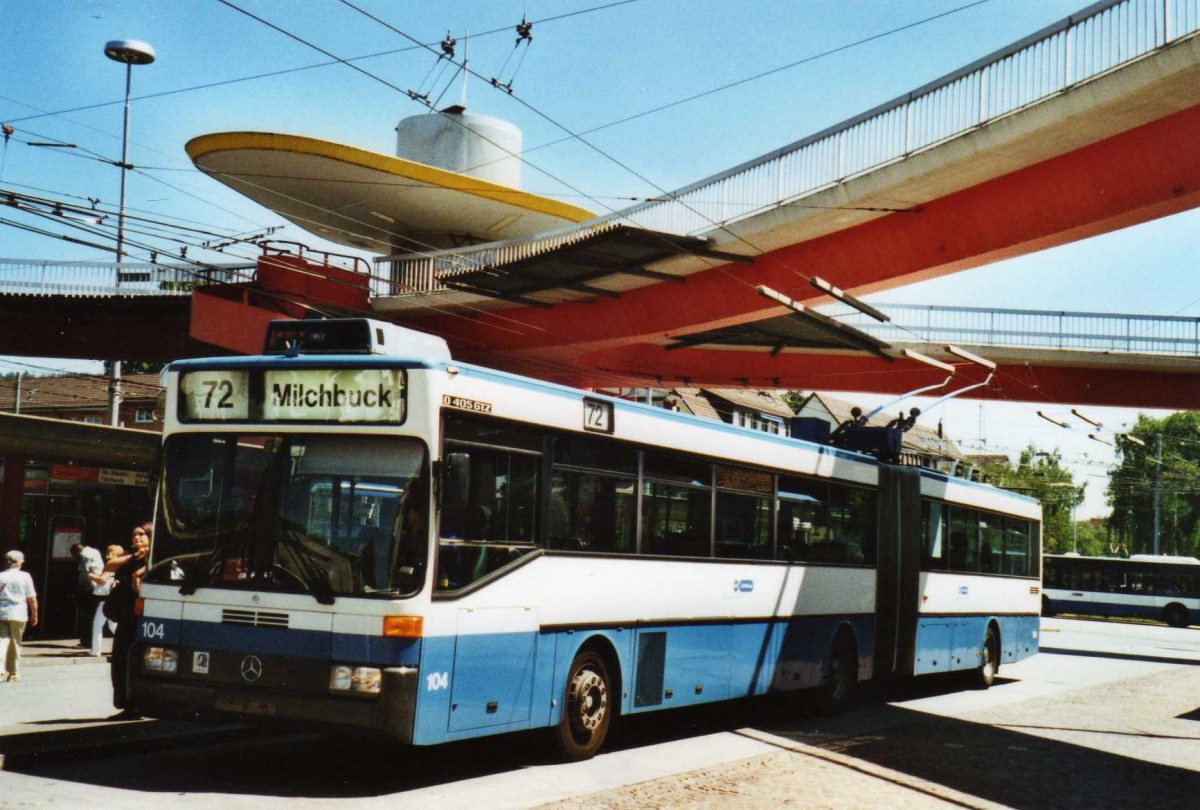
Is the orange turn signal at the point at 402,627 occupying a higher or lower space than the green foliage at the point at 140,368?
lower

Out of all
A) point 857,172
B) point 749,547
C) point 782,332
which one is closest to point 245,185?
point 782,332

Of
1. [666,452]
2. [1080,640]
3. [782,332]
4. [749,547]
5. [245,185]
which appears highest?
[245,185]

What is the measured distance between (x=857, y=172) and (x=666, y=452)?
10.7m

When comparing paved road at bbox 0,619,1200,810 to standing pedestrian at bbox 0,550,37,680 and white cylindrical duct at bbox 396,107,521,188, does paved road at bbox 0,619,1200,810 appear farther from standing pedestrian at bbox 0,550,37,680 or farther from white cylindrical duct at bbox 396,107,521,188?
white cylindrical duct at bbox 396,107,521,188

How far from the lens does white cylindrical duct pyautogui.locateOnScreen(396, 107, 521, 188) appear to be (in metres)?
43.4

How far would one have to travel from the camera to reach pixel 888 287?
2347 centimetres

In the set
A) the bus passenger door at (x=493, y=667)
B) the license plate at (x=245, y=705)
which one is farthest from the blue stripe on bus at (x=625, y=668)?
the license plate at (x=245, y=705)

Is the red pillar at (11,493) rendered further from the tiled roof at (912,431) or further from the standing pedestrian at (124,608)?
the tiled roof at (912,431)

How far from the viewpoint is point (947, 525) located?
1920 centimetres

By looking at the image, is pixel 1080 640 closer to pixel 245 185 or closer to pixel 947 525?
pixel 947 525

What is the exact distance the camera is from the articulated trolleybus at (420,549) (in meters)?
8.73

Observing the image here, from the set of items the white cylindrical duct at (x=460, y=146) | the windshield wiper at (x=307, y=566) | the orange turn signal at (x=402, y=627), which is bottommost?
the orange turn signal at (x=402, y=627)

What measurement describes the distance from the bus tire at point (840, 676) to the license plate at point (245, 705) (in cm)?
851

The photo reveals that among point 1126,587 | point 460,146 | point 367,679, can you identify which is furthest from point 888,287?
point 1126,587
